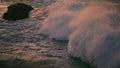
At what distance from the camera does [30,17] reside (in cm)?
1338

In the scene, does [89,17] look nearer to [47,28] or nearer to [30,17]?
[47,28]

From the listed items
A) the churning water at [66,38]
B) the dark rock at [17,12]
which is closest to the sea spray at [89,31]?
the churning water at [66,38]

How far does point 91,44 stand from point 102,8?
345 cm

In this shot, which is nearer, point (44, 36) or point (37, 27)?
point (44, 36)

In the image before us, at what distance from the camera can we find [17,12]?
13.8m

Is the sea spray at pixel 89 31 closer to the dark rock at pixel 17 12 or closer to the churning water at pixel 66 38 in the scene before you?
the churning water at pixel 66 38

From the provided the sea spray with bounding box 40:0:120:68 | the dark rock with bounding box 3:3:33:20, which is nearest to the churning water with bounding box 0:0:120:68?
the sea spray with bounding box 40:0:120:68

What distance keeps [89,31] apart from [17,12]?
5.85 metres

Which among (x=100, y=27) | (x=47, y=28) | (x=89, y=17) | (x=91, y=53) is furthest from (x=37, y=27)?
(x=91, y=53)

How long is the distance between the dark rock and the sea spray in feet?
5.19

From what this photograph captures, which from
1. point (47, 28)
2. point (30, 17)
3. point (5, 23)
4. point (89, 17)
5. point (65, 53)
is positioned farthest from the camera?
point (30, 17)

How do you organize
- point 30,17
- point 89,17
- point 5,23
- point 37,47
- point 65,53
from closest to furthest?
point 65,53
point 37,47
point 89,17
point 5,23
point 30,17

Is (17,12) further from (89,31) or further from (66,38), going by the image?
(89,31)

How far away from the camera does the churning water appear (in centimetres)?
747
